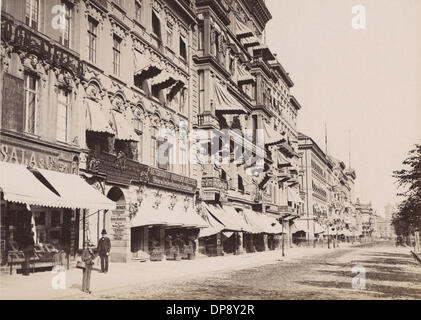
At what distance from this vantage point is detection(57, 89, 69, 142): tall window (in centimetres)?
2231

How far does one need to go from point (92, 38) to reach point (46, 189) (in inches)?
367

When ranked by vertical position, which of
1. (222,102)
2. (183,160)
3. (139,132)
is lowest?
(183,160)

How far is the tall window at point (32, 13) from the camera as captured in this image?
67.2ft

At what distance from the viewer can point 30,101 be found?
20.5 m

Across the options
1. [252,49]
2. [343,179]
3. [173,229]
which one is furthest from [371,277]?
[343,179]

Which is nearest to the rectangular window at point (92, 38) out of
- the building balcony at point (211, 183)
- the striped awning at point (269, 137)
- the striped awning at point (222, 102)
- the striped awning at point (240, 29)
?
the building balcony at point (211, 183)

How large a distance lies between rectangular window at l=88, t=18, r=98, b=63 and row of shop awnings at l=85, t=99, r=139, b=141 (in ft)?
7.14

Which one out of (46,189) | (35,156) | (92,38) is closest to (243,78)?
(92,38)

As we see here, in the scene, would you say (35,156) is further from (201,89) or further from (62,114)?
(201,89)

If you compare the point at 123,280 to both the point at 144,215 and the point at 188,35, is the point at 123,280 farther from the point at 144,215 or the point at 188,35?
the point at 188,35

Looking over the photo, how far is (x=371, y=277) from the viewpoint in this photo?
2216cm

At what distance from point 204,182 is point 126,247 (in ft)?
37.6

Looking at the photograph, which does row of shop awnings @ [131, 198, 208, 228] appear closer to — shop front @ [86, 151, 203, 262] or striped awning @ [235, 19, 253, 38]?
shop front @ [86, 151, 203, 262]

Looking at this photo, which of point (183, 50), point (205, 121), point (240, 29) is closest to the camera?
point (183, 50)
